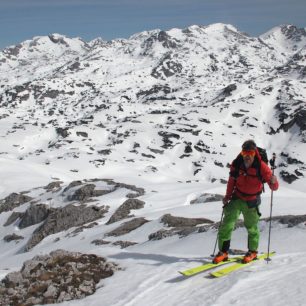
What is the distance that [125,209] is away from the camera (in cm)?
3744

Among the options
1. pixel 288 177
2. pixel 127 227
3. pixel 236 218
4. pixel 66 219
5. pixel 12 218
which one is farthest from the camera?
pixel 288 177

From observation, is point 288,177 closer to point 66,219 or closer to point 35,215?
point 35,215

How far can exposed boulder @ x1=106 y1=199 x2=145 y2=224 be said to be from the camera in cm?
3478

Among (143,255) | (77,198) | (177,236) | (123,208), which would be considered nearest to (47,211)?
(77,198)

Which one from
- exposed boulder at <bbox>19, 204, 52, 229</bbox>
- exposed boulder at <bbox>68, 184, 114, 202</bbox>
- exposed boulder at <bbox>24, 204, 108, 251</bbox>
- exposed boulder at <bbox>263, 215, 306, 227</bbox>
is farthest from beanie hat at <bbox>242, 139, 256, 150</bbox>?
exposed boulder at <bbox>68, 184, 114, 202</bbox>

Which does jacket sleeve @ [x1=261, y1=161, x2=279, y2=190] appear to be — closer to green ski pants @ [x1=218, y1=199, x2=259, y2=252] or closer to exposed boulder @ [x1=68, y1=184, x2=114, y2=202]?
green ski pants @ [x1=218, y1=199, x2=259, y2=252]

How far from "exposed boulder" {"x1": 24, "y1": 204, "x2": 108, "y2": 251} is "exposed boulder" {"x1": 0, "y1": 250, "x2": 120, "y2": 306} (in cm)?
2458

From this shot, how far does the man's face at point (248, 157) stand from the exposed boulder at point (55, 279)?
478cm

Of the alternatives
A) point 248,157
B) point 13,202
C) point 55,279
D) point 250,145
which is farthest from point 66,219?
point 250,145

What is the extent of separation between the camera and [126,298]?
974 centimetres

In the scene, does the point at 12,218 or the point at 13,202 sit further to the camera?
the point at 13,202

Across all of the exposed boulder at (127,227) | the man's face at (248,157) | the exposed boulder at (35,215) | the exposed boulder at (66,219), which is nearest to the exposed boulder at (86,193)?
the exposed boulder at (35,215)

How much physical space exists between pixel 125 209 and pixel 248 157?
2707cm

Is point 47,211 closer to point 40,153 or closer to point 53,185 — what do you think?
point 53,185
